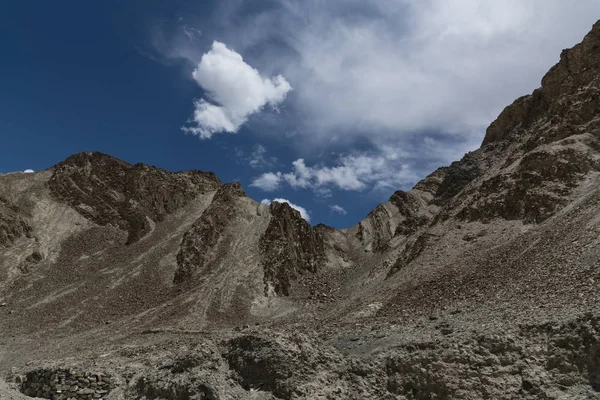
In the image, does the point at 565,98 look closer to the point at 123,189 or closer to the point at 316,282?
the point at 316,282

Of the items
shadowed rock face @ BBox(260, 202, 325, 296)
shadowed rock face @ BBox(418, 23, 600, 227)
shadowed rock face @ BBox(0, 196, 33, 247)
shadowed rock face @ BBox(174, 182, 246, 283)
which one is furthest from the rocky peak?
shadowed rock face @ BBox(0, 196, 33, 247)

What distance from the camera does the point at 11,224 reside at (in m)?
54.8

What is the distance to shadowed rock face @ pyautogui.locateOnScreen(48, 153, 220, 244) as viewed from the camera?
2657 inches

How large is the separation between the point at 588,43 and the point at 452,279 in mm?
36120

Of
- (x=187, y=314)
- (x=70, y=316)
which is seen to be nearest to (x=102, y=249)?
(x=70, y=316)

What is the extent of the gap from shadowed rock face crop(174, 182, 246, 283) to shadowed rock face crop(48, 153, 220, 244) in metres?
10.2

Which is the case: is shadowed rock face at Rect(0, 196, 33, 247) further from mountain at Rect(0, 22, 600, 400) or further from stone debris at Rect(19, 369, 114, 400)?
stone debris at Rect(19, 369, 114, 400)

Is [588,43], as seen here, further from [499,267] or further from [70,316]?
[70,316]

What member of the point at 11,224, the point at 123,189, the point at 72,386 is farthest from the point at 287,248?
the point at 72,386

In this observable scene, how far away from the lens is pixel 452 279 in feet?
86.6

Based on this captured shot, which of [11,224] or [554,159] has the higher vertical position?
[554,159]

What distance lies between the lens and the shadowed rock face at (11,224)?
174ft

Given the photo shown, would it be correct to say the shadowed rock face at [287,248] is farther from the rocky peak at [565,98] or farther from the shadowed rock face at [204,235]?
the rocky peak at [565,98]

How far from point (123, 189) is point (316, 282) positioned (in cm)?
4206
